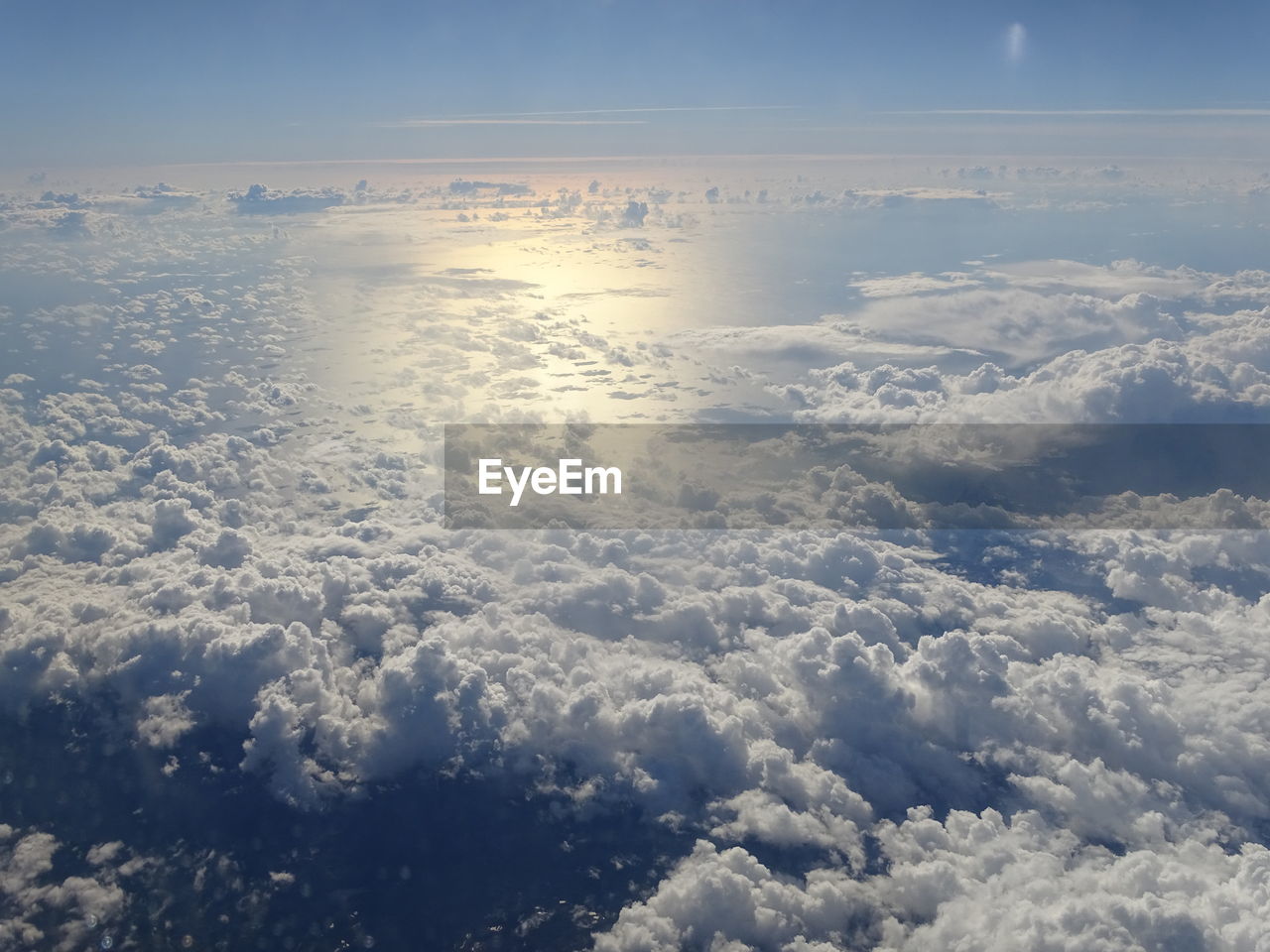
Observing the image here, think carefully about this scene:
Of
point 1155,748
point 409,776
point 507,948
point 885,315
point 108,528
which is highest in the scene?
point 885,315

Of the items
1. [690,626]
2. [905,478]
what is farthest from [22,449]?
[905,478]

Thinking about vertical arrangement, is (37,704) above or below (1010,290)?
below

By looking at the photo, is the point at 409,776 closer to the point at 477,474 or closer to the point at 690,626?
the point at 690,626

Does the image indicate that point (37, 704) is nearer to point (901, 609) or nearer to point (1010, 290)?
point (901, 609)

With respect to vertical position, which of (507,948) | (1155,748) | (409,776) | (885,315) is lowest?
(507,948)

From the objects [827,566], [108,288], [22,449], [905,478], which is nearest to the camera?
[827,566]

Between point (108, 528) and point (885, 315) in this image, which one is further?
point (885, 315)

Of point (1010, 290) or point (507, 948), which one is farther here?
point (1010, 290)

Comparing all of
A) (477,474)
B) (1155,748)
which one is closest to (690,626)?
(1155,748)

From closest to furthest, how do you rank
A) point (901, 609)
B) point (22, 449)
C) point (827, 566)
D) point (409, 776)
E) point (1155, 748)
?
point (1155, 748) < point (409, 776) < point (901, 609) < point (827, 566) < point (22, 449)
